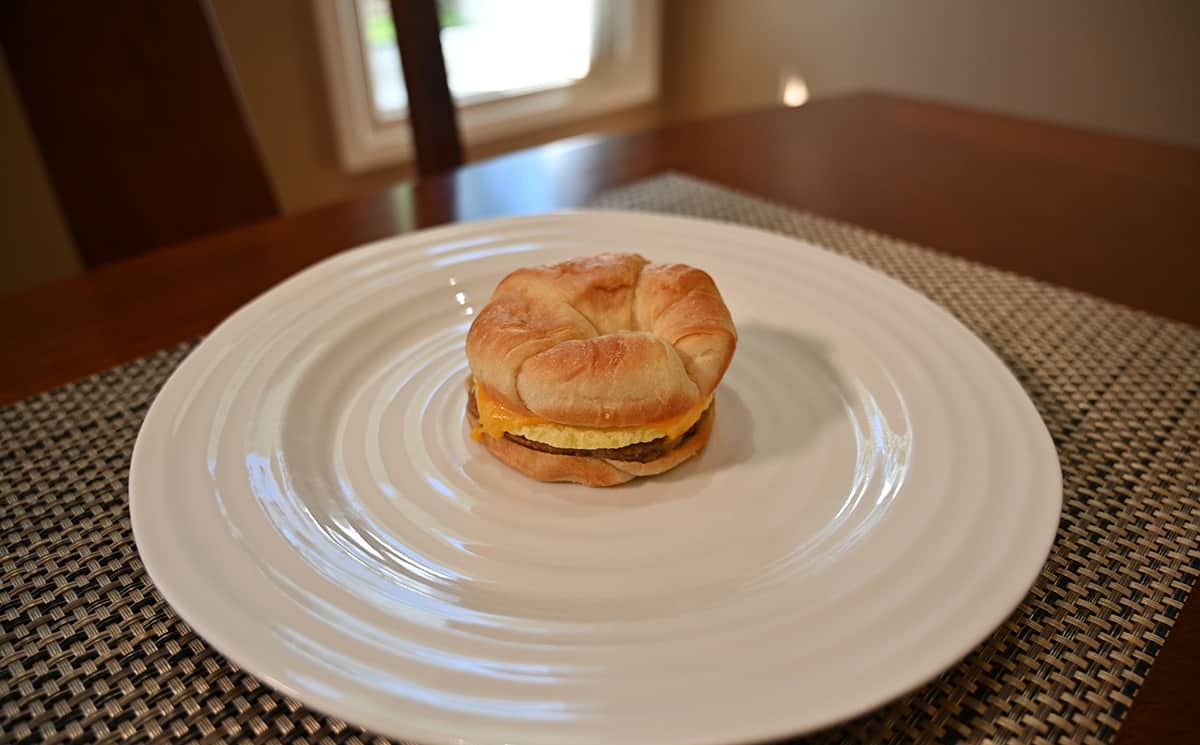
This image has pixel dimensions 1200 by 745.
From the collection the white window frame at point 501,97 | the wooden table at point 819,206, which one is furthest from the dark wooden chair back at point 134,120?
the white window frame at point 501,97

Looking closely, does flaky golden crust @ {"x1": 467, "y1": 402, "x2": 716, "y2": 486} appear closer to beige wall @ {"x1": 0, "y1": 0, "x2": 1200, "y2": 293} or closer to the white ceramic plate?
the white ceramic plate

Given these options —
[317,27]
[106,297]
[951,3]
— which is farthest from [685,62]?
[106,297]

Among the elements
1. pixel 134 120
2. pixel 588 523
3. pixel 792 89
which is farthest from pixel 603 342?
pixel 792 89

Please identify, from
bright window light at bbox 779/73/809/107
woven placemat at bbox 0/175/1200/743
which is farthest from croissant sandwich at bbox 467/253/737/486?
bright window light at bbox 779/73/809/107

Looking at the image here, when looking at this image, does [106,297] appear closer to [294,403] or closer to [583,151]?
[294,403]

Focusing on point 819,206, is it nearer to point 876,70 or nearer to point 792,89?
point 876,70

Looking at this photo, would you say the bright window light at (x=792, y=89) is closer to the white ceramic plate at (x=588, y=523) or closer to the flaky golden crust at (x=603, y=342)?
the white ceramic plate at (x=588, y=523)
